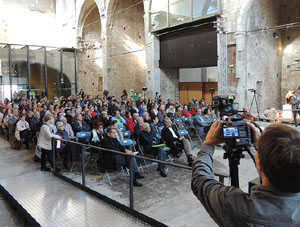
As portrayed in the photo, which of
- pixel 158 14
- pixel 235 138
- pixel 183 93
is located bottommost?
pixel 235 138

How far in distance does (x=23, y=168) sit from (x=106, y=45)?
1613 centimetres

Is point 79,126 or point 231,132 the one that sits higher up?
point 231,132

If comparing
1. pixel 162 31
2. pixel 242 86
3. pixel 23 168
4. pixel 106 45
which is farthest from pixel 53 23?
pixel 23 168

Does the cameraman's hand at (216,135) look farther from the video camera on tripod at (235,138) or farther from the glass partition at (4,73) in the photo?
the glass partition at (4,73)

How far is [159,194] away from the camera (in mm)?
4719

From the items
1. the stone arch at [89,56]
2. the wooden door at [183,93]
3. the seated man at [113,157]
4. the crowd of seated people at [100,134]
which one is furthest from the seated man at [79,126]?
the stone arch at [89,56]

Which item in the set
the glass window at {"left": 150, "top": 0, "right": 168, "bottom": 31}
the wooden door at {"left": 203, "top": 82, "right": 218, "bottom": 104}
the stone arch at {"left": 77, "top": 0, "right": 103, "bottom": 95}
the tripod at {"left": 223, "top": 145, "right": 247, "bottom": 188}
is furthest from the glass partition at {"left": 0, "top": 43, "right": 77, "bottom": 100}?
the tripod at {"left": 223, "top": 145, "right": 247, "bottom": 188}

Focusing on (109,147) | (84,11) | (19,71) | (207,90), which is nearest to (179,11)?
(207,90)

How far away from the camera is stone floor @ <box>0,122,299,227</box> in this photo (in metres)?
3.85

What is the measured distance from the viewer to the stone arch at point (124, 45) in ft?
70.1

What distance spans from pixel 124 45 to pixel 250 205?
2221 cm

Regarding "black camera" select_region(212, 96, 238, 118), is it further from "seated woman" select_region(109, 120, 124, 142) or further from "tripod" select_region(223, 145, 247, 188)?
"seated woman" select_region(109, 120, 124, 142)

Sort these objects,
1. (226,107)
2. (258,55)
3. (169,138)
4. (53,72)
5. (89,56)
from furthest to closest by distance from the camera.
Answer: (89,56), (53,72), (258,55), (169,138), (226,107)

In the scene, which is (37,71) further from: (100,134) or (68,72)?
(100,134)
